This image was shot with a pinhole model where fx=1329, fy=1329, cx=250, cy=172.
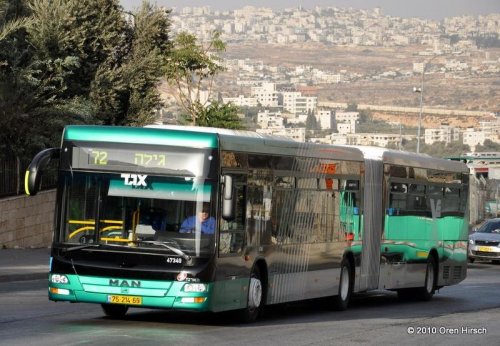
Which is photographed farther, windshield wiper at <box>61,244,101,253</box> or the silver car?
the silver car

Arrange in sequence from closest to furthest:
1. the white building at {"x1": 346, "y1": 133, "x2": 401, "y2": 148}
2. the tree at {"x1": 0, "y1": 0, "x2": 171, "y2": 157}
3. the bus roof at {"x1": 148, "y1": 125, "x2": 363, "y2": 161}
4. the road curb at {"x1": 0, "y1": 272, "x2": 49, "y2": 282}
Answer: the bus roof at {"x1": 148, "y1": 125, "x2": 363, "y2": 161}, the road curb at {"x1": 0, "y1": 272, "x2": 49, "y2": 282}, the tree at {"x1": 0, "y1": 0, "x2": 171, "y2": 157}, the white building at {"x1": 346, "y1": 133, "x2": 401, "y2": 148}

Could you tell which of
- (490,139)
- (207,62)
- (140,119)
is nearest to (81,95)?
(140,119)

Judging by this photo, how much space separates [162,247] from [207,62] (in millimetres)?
37516

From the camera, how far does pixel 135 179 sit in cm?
1647

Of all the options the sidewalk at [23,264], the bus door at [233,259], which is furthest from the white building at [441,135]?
the bus door at [233,259]

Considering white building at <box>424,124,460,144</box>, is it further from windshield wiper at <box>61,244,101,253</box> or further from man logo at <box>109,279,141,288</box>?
man logo at <box>109,279,141,288</box>

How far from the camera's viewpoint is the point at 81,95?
40.2 meters

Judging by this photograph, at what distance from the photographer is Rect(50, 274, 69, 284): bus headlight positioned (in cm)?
1655

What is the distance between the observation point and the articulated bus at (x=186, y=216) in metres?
16.3

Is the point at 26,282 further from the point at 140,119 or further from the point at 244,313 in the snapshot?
the point at 140,119

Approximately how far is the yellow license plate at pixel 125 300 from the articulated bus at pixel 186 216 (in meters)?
0.01

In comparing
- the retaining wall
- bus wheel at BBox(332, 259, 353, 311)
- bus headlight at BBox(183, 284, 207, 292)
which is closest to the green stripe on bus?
bus headlight at BBox(183, 284, 207, 292)

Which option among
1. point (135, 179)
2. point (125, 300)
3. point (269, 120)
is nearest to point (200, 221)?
point (135, 179)

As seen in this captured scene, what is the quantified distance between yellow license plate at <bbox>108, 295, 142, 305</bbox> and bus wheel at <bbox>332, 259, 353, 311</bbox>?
20.5 ft
